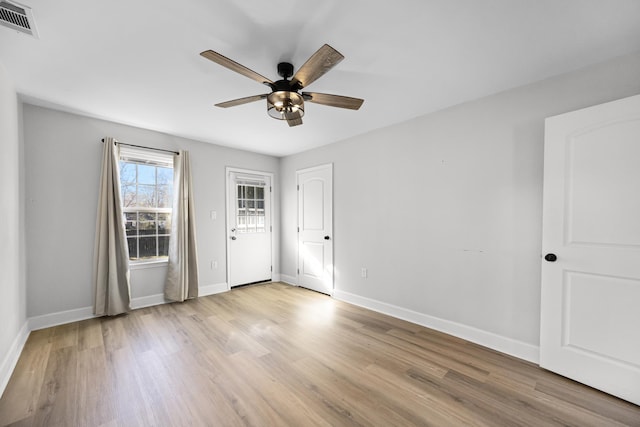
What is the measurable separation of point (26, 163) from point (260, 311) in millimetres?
3140

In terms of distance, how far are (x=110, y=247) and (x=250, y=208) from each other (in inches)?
83.6

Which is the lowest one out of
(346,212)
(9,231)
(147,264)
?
(147,264)

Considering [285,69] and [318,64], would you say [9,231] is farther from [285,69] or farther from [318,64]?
[318,64]

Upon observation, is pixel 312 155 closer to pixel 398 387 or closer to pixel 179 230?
pixel 179 230

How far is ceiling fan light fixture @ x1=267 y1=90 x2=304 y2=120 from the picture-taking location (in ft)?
6.33

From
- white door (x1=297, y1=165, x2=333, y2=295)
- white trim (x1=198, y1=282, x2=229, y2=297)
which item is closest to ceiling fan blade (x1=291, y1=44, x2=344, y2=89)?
white door (x1=297, y1=165, x2=333, y2=295)

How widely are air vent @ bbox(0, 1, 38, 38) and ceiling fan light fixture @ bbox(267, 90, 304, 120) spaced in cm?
145

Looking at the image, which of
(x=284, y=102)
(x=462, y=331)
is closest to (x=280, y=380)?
(x=462, y=331)

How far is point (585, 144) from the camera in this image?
201 centimetres

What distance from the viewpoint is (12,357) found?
221 centimetres

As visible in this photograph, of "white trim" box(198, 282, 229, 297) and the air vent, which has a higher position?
the air vent

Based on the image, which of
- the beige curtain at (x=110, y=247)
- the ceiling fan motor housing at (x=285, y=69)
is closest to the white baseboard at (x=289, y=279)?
the beige curtain at (x=110, y=247)

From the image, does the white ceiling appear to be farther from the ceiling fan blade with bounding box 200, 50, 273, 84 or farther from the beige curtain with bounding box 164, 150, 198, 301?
the beige curtain with bounding box 164, 150, 198, 301

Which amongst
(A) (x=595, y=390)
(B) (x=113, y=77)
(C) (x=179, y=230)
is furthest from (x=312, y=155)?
(A) (x=595, y=390)
